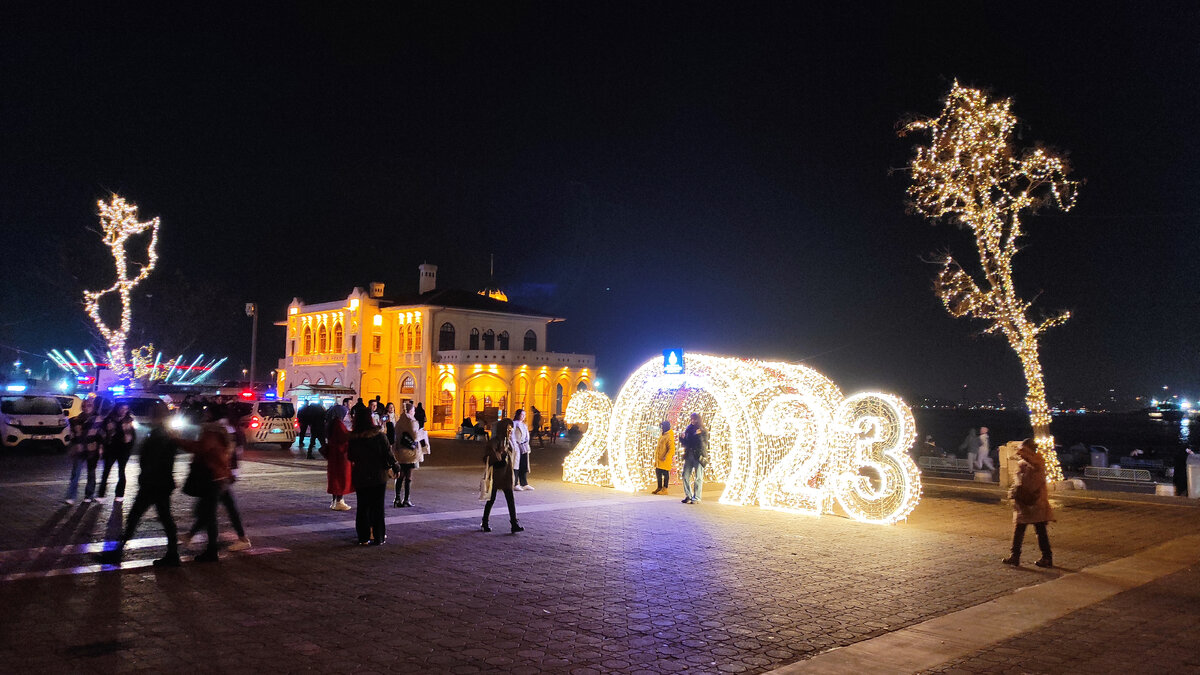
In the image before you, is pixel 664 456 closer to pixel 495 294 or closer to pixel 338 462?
pixel 338 462

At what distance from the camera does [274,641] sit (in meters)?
5.77

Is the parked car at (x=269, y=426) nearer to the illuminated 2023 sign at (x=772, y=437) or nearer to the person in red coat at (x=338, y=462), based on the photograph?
the illuminated 2023 sign at (x=772, y=437)

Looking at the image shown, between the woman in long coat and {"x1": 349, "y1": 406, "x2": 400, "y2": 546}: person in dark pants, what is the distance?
24.2 feet

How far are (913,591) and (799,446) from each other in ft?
21.2

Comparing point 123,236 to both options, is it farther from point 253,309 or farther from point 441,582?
point 441,582

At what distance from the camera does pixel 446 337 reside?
47219 mm

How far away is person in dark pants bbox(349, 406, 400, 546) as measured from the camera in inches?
382

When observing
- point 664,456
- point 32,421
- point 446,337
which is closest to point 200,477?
point 664,456

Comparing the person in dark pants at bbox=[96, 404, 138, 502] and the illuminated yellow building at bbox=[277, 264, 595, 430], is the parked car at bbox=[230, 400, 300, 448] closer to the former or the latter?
the person in dark pants at bbox=[96, 404, 138, 502]

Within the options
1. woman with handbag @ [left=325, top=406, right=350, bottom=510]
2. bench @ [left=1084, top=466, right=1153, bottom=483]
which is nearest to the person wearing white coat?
woman with handbag @ [left=325, top=406, right=350, bottom=510]

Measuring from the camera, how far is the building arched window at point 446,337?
47.0m

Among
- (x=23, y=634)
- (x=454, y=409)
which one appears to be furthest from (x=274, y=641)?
(x=454, y=409)

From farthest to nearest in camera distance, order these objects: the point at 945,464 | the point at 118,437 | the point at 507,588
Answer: the point at 945,464, the point at 118,437, the point at 507,588

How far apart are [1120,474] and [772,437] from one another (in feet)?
38.3
